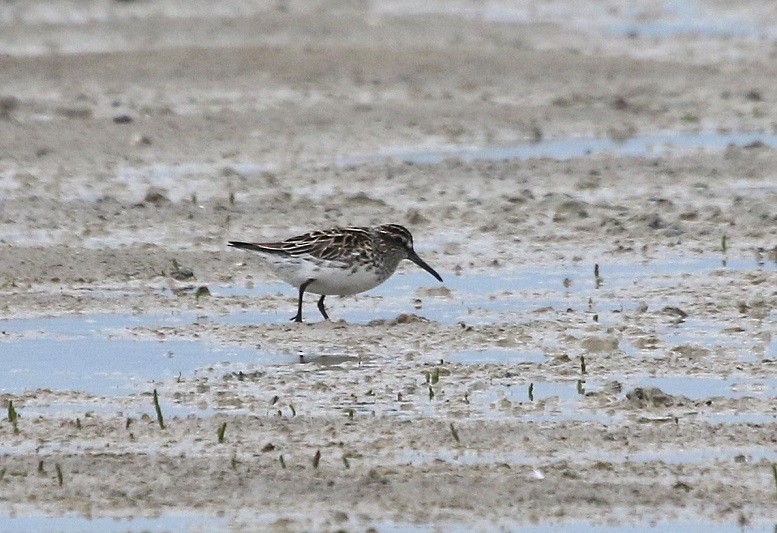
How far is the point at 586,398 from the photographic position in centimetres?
1052

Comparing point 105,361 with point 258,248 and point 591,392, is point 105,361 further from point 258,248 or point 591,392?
point 591,392

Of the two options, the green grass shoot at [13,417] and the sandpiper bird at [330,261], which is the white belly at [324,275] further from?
the green grass shoot at [13,417]

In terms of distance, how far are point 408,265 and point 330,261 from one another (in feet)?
7.32

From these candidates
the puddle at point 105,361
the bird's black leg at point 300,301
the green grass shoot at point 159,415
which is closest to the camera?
the green grass shoot at point 159,415

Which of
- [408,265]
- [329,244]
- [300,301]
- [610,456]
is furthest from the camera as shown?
[408,265]

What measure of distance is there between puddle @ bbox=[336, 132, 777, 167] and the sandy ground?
0.16m

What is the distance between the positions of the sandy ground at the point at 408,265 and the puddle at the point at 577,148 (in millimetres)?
163

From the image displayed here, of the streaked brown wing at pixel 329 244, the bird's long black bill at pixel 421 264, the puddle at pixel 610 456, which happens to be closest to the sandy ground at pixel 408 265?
the puddle at pixel 610 456

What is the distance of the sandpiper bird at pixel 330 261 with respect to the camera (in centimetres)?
1292

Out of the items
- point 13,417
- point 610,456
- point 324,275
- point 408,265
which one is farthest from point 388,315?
point 610,456

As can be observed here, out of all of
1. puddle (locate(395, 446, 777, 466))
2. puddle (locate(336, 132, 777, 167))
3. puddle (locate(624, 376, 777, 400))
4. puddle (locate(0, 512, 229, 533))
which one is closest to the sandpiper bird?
puddle (locate(624, 376, 777, 400))

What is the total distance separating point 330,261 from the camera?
1298 centimetres

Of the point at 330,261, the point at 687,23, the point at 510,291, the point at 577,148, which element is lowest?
the point at 510,291

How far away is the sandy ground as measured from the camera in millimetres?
8992
